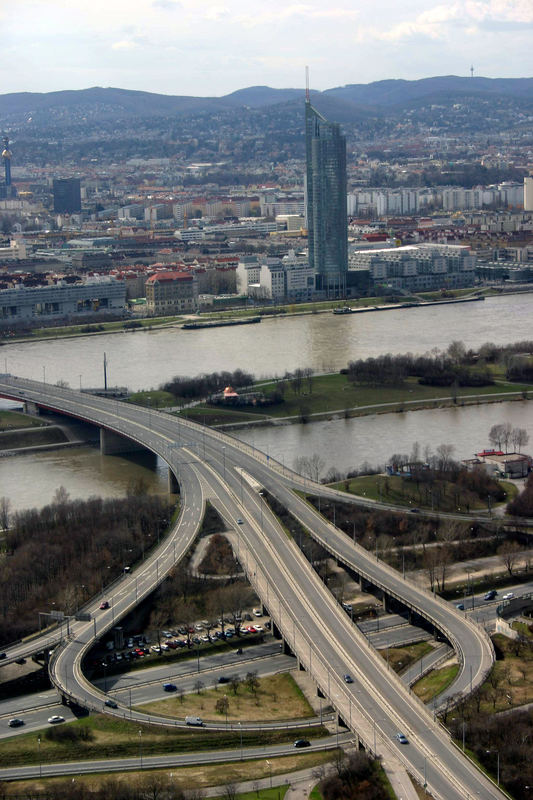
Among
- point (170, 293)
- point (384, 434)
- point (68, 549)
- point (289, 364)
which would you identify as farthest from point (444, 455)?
point (170, 293)

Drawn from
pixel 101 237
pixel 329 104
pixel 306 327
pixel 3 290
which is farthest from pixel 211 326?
pixel 329 104

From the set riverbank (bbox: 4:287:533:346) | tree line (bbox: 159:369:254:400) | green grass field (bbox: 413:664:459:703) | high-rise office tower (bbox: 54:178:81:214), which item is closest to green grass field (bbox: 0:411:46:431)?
tree line (bbox: 159:369:254:400)

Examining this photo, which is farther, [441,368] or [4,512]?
[441,368]

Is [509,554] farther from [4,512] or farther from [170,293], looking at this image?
[170,293]

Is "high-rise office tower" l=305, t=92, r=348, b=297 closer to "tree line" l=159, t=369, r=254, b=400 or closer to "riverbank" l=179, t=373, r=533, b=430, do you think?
"riverbank" l=179, t=373, r=533, b=430

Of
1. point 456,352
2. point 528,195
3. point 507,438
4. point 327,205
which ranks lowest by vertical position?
point 507,438

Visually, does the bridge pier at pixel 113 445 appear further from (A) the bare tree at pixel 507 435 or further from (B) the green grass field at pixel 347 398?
(A) the bare tree at pixel 507 435
